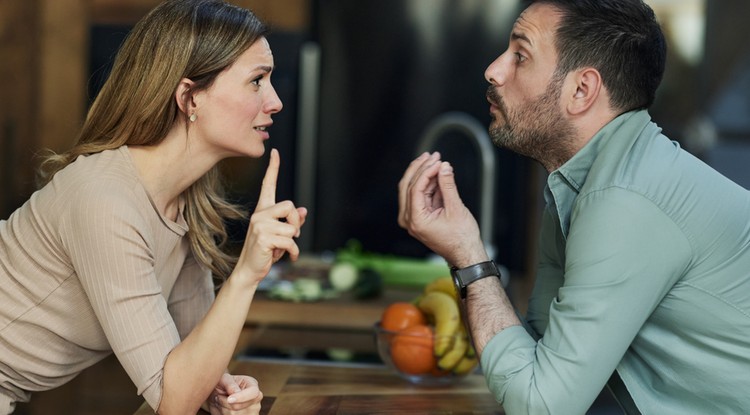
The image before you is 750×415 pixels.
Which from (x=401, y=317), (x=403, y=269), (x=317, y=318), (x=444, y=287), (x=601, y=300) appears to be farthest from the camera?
(x=403, y=269)

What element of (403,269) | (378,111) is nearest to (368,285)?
(403,269)

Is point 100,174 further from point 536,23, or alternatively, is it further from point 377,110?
point 377,110

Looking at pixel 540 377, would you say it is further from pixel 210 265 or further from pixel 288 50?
pixel 288 50

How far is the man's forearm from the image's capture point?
1607 mm

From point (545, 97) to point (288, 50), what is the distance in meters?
2.95

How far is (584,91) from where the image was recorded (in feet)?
Answer: 5.59

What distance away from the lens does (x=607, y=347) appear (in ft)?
4.79

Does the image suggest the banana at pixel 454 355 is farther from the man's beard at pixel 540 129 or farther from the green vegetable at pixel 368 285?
the green vegetable at pixel 368 285

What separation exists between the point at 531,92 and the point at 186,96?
61cm

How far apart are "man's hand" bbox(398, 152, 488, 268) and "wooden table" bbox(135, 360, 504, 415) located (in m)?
0.27

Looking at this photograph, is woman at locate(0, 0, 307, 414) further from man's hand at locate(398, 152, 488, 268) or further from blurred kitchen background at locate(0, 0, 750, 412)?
blurred kitchen background at locate(0, 0, 750, 412)

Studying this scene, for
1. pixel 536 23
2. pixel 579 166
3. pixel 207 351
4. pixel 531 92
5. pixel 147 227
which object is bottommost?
pixel 207 351

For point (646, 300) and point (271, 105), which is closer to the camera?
point (646, 300)

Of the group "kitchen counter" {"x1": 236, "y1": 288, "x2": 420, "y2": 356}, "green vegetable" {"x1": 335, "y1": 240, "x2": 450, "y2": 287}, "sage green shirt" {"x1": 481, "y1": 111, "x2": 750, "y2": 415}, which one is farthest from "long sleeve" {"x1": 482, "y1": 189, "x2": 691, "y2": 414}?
"green vegetable" {"x1": 335, "y1": 240, "x2": 450, "y2": 287}
